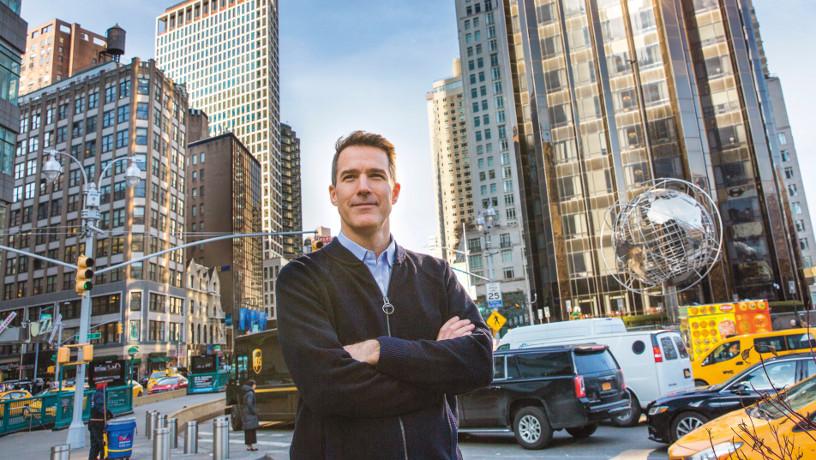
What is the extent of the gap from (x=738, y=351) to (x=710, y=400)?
22.3 ft

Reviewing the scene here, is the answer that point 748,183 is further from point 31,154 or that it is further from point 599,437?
point 31,154

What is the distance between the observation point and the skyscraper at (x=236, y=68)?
144500 millimetres

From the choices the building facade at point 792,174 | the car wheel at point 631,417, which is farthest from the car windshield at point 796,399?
the building facade at point 792,174

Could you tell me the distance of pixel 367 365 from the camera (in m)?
2.42

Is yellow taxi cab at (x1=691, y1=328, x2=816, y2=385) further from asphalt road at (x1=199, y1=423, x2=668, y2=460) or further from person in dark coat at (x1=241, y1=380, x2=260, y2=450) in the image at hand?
person in dark coat at (x1=241, y1=380, x2=260, y2=450)

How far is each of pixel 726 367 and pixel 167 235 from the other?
72.7m

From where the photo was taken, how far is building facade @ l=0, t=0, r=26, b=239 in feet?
94.0

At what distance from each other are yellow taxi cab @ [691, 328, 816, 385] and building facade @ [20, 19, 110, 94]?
5920 inches

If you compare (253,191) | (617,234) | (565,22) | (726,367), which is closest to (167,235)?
(253,191)

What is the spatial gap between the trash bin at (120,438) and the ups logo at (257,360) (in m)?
7.20

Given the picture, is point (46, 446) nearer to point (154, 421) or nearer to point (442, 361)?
point (154, 421)

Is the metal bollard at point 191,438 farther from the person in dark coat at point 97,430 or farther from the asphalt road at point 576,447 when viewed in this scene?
the person in dark coat at point 97,430

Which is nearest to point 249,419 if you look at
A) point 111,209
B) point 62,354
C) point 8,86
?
point 62,354

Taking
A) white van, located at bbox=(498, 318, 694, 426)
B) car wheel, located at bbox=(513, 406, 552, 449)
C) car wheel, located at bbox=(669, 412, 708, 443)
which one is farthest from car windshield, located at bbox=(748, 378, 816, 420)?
white van, located at bbox=(498, 318, 694, 426)
